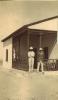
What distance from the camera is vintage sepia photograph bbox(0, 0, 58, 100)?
4.58 metres

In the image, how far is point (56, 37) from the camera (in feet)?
25.0

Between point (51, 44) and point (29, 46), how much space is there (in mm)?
Answer: 938

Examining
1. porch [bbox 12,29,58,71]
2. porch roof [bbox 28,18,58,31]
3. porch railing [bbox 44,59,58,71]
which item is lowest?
porch railing [bbox 44,59,58,71]

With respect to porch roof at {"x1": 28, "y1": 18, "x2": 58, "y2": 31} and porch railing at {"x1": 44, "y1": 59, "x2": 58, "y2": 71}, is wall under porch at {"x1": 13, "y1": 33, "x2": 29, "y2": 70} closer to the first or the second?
porch roof at {"x1": 28, "y1": 18, "x2": 58, "y2": 31}

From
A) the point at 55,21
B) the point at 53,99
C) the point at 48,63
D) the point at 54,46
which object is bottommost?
the point at 53,99

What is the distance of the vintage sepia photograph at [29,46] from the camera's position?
180 inches

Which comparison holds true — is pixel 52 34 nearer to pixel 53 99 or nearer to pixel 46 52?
pixel 46 52

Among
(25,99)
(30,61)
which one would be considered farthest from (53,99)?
(30,61)

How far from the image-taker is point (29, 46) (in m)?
7.19

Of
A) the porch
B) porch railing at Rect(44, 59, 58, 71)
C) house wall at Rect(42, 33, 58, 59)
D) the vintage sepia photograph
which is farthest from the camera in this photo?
house wall at Rect(42, 33, 58, 59)

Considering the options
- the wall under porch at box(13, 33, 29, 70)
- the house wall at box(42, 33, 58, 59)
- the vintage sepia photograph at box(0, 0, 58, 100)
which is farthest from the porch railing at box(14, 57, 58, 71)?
the wall under porch at box(13, 33, 29, 70)

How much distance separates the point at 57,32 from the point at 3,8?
3.38 m

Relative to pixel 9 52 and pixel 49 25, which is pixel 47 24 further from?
pixel 9 52

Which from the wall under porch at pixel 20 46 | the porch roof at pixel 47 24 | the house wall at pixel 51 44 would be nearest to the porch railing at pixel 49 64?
the house wall at pixel 51 44
